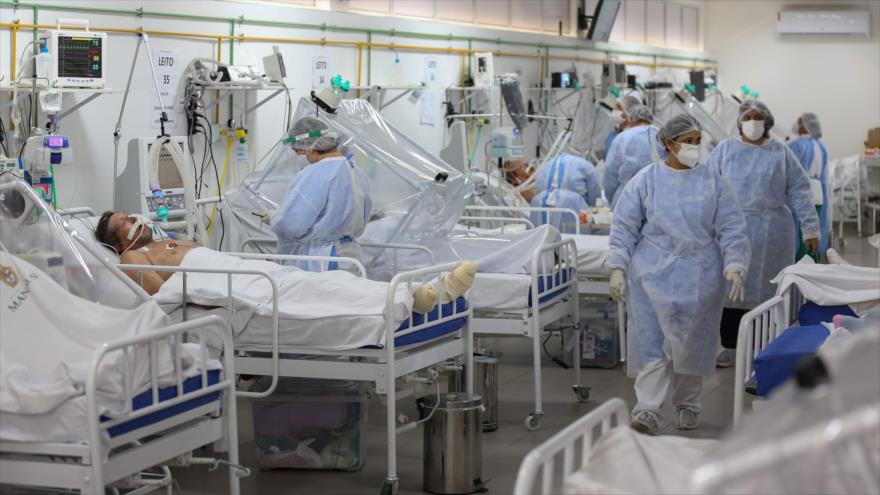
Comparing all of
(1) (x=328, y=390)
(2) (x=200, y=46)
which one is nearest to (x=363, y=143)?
(2) (x=200, y=46)

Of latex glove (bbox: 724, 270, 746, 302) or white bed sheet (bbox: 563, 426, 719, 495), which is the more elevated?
latex glove (bbox: 724, 270, 746, 302)

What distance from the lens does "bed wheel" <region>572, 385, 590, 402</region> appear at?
6.64 meters

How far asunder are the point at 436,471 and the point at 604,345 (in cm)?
290

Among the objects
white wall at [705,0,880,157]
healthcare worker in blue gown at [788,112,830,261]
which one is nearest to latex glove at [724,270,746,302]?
healthcare worker in blue gown at [788,112,830,261]

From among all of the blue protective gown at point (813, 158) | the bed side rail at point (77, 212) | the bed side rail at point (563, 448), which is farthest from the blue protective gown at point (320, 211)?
the blue protective gown at point (813, 158)

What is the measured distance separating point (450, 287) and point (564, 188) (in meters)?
4.29

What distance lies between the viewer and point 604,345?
7.65m

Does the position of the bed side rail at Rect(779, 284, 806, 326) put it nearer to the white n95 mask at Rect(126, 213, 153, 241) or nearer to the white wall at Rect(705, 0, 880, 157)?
the white n95 mask at Rect(126, 213, 153, 241)

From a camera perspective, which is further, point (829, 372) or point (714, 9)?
point (714, 9)

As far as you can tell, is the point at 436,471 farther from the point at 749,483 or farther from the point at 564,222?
the point at 564,222

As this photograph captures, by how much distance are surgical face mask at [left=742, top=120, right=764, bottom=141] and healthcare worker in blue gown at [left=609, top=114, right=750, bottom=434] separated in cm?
166

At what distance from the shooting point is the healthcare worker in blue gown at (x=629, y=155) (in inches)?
361

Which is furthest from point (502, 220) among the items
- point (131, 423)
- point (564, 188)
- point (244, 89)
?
point (131, 423)

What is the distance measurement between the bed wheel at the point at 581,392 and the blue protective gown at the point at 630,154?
9.50 ft
